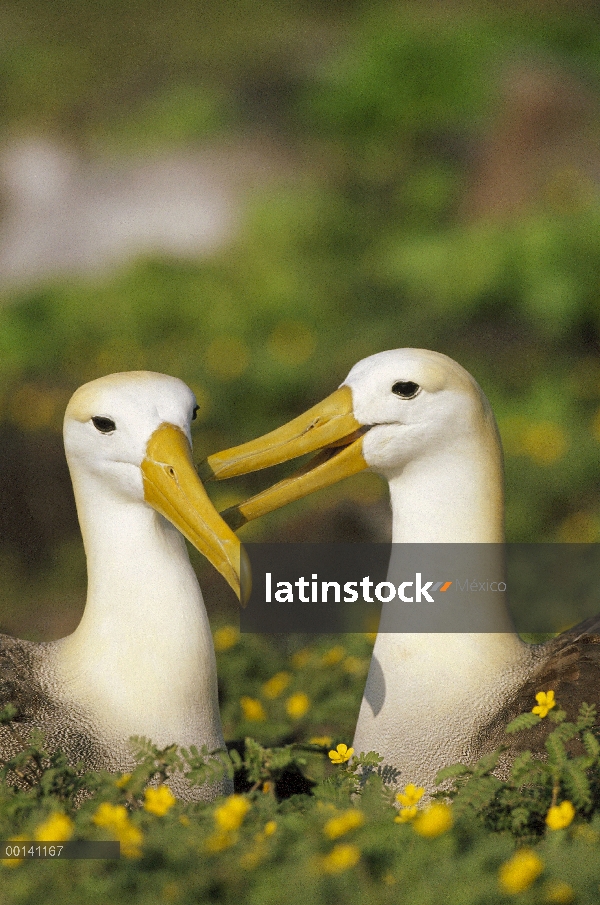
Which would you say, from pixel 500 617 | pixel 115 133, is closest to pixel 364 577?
pixel 500 617

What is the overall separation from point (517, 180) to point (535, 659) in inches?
253

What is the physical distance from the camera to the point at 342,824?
2346mm

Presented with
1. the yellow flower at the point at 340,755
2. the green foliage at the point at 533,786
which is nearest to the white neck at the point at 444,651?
the yellow flower at the point at 340,755

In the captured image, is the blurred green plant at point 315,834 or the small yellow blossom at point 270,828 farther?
the small yellow blossom at point 270,828

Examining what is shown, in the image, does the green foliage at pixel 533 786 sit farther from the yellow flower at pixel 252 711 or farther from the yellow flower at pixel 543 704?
the yellow flower at pixel 252 711

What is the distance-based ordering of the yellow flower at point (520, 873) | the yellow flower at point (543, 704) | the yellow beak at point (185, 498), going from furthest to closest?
the yellow beak at point (185, 498) → the yellow flower at point (543, 704) → the yellow flower at point (520, 873)

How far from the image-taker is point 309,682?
4.19 meters

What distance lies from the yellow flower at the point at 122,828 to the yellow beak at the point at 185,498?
0.68 m

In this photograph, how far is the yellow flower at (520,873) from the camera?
2191 mm

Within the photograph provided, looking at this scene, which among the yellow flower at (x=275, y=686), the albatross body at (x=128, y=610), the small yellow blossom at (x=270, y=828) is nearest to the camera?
the small yellow blossom at (x=270, y=828)

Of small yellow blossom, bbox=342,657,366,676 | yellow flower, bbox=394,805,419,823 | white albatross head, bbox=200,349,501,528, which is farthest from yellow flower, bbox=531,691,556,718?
small yellow blossom, bbox=342,657,366,676

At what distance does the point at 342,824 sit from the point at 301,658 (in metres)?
2.01

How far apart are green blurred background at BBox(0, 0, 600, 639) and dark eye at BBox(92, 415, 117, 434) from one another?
8.57ft

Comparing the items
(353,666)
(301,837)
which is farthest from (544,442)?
(301,837)
